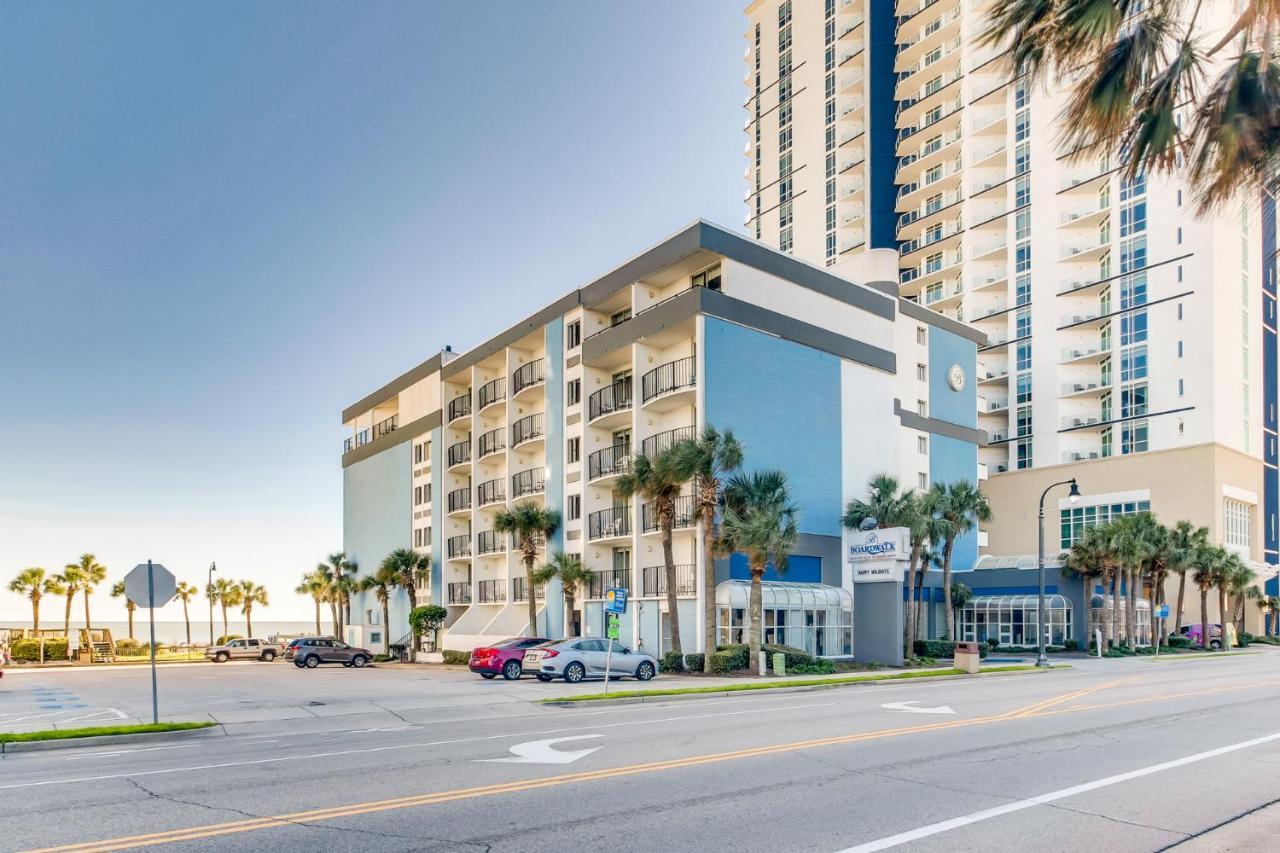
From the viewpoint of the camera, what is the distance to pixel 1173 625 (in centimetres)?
6912

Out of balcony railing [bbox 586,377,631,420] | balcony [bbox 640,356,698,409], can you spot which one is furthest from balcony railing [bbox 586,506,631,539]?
balcony [bbox 640,356,698,409]

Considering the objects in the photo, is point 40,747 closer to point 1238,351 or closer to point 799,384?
point 799,384

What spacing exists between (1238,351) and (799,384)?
148ft

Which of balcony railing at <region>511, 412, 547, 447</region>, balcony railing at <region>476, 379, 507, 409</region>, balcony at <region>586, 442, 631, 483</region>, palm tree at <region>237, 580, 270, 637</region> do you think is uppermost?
balcony railing at <region>476, 379, 507, 409</region>

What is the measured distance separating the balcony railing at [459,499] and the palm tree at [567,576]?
1205cm

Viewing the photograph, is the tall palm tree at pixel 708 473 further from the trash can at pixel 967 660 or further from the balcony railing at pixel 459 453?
the balcony railing at pixel 459 453

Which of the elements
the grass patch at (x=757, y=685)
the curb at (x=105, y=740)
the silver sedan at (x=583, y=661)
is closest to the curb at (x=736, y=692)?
the grass patch at (x=757, y=685)

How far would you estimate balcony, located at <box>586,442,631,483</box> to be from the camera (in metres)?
41.7

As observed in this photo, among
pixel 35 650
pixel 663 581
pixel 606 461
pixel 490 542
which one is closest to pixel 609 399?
pixel 606 461

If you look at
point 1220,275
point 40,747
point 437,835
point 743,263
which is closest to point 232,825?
point 437,835

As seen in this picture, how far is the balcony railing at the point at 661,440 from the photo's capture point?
1497 inches

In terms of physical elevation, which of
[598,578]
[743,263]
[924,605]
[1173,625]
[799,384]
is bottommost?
[1173,625]

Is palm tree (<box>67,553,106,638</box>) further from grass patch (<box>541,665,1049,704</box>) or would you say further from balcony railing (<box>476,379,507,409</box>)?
grass patch (<box>541,665,1049,704</box>)

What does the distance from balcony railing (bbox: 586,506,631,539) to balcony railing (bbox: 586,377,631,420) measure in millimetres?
4208
